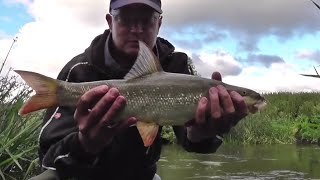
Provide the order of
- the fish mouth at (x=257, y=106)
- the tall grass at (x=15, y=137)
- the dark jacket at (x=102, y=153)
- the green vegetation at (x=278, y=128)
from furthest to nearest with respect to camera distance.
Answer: the green vegetation at (x=278, y=128) < the tall grass at (x=15, y=137) < the dark jacket at (x=102, y=153) < the fish mouth at (x=257, y=106)

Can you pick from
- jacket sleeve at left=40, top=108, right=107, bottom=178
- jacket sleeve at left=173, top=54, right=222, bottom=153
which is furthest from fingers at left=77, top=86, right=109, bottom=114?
jacket sleeve at left=173, top=54, right=222, bottom=153

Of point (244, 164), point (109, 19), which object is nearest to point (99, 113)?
point (109, 19)

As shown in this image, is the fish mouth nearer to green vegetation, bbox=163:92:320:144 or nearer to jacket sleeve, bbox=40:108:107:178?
jacket sleeve, bbox=40:108:107:178

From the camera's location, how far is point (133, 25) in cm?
295

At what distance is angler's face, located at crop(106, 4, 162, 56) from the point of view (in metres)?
2.96

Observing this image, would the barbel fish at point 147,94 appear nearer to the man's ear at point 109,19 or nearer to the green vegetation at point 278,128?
the man's ear at point 109,19

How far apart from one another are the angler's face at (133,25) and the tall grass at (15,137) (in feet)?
8.12

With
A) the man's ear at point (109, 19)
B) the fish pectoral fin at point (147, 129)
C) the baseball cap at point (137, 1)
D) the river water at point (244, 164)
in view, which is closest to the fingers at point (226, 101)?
the fish pectoral fin at point (147, 129)

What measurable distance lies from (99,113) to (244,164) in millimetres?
9508

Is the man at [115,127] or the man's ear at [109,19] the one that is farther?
the man's ear at [109,19]

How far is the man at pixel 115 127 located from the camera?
2748mm

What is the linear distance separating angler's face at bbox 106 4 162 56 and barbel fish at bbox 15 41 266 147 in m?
0.34

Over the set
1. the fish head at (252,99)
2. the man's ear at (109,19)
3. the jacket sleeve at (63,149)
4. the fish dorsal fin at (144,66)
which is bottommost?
the jacket sleeve at (63,149)

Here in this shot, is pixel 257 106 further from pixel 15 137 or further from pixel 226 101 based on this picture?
pixel 15 137
